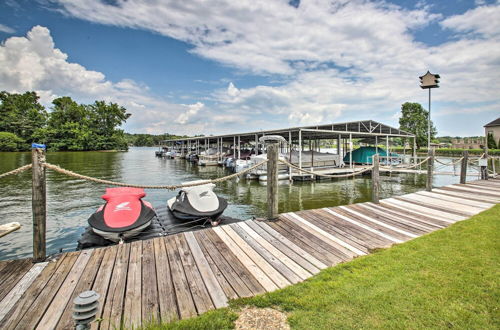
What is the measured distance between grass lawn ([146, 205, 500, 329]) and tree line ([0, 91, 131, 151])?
6681 cm

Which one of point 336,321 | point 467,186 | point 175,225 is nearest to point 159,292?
point 336,321

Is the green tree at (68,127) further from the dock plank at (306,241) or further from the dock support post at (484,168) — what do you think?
the dock support post at (484,168)

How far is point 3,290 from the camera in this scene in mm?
2516

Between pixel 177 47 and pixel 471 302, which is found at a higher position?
pixel 177 47

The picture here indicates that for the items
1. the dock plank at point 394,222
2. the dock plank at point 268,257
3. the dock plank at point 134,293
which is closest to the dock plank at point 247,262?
the dock plank at point 268,257

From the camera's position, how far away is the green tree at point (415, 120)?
5403cm

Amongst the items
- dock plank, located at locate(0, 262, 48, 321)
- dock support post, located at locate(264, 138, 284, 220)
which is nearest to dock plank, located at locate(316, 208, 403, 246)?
dock support post, located at locate(264, 138, 284, 220)

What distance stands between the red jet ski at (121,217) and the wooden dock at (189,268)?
7.18 ft

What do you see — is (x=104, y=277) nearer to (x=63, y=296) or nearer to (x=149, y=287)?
(x=63, y=296)

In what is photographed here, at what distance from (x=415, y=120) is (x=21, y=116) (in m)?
93.3

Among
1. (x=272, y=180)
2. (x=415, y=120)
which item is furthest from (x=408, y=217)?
(x=415, y=120)

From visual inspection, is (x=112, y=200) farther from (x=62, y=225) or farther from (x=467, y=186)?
(x=467, y=186)

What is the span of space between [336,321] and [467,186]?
1022cm

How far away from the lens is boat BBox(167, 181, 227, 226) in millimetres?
6719
